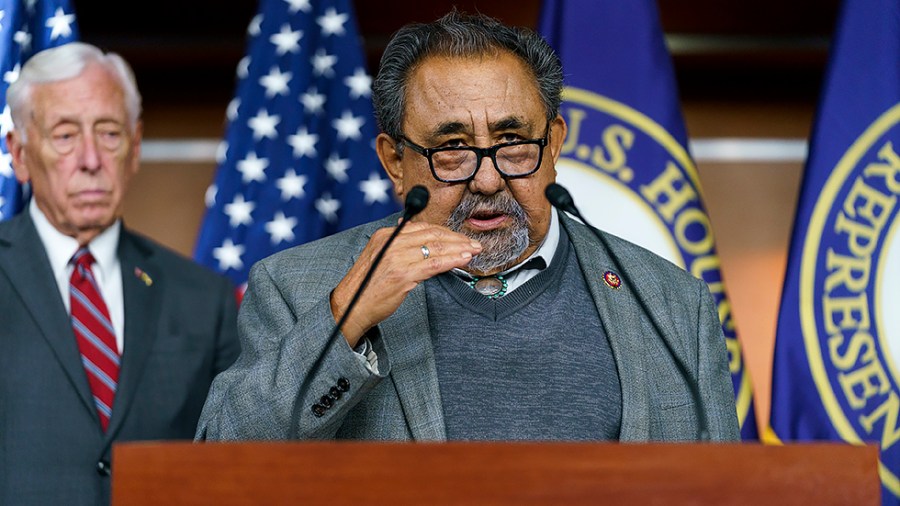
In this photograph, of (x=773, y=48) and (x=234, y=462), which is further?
(x=773, y=48)

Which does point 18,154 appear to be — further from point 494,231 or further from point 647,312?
point 647,312

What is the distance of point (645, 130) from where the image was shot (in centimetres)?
343

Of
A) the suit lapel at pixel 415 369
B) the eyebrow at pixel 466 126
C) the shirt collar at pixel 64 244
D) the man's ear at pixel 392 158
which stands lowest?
the shirt collar at pixel 64 244

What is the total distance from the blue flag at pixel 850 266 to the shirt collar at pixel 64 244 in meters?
1.71

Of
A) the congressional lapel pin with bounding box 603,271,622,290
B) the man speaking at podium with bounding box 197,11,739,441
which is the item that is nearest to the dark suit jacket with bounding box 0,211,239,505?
the man speaking at podium with bounding box 197,11,739,441

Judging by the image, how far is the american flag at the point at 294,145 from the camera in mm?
3498

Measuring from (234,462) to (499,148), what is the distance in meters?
0.87

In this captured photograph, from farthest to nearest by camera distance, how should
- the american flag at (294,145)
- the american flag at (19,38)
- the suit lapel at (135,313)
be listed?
the american flag at (294,145), the american flag at (19,38), the suit lapel at (135,313)

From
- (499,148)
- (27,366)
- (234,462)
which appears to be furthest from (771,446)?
(27,366)

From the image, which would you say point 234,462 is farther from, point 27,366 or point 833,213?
point 833,213

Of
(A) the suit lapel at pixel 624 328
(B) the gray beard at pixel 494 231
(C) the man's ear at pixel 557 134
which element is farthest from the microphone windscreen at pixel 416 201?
(C) the man's ear at pixel 557 134

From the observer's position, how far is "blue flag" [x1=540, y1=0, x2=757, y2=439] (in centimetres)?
337

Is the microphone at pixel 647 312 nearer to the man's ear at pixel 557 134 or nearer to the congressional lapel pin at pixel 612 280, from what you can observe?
the congressional lapel pin at pixel 612 280

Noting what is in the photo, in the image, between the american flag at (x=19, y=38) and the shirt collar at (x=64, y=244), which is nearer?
the shirt collar at (x=64, y=244)
